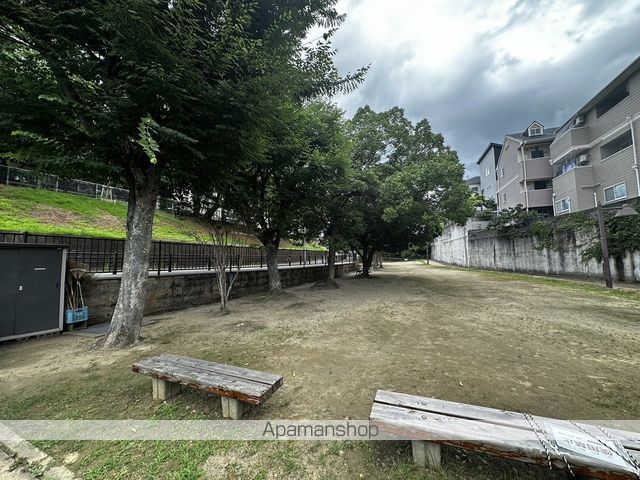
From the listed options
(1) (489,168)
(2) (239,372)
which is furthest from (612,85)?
(2) (239,372)

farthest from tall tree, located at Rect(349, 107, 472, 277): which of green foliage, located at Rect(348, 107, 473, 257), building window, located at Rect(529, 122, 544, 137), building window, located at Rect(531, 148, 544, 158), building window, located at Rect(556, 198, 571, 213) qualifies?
building window, located at Rect(529, 122, 544, 137)

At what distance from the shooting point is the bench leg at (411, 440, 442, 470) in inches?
74.4

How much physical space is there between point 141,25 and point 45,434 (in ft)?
14.5

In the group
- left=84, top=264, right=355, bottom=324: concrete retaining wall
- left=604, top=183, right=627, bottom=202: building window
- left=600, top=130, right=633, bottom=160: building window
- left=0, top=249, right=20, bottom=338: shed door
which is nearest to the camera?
left=0, top=249, right=20, bottom=338: shed door

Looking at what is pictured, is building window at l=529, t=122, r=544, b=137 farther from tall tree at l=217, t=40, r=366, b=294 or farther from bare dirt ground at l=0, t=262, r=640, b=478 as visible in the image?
tall tree at l=217, t=40, r=366, b=294

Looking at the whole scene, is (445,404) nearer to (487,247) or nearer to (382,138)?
(382,138)

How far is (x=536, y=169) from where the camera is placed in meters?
21.0

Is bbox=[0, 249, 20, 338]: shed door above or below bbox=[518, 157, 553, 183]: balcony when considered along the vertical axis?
below

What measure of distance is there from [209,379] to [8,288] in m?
4.70

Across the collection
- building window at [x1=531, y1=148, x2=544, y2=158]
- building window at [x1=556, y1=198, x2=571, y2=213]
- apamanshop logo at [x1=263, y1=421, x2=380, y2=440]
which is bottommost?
apamanshop logo at [x1=263, y1=421, x2=380, y2=440]

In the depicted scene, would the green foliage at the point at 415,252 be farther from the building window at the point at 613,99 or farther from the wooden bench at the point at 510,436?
the wooden bench at the point at 510,436

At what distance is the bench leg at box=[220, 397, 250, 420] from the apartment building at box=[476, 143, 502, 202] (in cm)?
3306

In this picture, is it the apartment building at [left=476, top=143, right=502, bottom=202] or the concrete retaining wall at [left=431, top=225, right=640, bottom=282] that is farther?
the apartment building at [left=476, top=143, right=502, bottom=202]

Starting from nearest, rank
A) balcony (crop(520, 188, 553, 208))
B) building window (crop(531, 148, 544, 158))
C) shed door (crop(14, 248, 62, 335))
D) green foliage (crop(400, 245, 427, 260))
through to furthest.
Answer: shed door (crop(14, 248, 62, 335)) < balcony (crop(520, 188, 553, 208)) < green foliage (crop(400, 245, 427, 260)) < building window (crop(531, 148, 544, 158))
